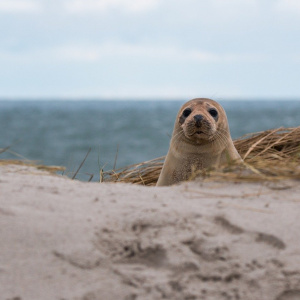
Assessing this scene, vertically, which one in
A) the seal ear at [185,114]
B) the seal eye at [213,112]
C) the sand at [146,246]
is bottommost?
the sand at [146,246]

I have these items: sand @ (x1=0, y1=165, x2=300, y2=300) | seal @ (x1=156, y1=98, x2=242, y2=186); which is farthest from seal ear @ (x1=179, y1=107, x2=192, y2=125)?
sand @ (x1=0, y1=165, x2=300, y2=300)

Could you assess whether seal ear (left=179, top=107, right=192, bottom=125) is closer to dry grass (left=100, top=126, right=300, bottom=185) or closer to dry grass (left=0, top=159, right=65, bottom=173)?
dry grass (left=100, top=126, right=300, bottom=185)

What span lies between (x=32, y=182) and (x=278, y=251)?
1.42 meters

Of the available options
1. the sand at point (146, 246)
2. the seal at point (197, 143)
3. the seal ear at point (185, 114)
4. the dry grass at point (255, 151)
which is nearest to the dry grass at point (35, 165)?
the sand at point (146, 246)

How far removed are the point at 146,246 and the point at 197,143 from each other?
280 centimetres

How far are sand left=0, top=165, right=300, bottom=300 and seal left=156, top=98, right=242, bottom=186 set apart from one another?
2.15 m

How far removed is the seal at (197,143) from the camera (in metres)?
5.46

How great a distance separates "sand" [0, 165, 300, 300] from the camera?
2.71 metres

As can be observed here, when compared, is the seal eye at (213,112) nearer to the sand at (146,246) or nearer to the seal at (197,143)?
the seal at (197,143)

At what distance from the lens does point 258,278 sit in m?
2.76

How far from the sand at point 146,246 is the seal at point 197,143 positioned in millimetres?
2148

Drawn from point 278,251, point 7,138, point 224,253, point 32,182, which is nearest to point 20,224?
point 32,182

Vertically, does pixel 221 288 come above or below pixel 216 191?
below

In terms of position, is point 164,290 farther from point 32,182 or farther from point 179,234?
point 32,182
